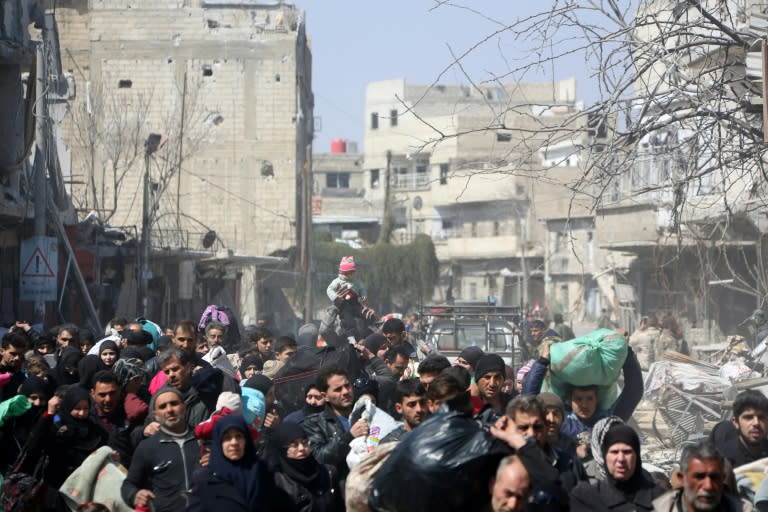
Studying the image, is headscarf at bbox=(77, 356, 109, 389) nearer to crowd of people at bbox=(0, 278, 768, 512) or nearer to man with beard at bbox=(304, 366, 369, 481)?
crowd of people at bbox=(0, 278, 768, 512)

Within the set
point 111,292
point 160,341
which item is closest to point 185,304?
point 111,292

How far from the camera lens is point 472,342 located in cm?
2138

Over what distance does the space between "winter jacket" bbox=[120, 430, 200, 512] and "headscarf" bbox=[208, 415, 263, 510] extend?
2.26 feet

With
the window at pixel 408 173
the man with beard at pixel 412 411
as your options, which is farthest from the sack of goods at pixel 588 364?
the window at pixel 408 173

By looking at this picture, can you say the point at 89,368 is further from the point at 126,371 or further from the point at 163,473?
the point at 163,473

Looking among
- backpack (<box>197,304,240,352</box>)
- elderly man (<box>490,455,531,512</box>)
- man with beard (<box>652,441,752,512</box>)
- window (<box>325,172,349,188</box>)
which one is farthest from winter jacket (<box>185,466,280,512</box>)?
window (<box>325,172,349,188</box>)

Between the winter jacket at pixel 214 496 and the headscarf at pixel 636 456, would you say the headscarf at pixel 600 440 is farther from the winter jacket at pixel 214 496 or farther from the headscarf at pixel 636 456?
the winter jacket at pixel 214 496

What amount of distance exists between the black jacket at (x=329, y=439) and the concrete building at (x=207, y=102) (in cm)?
3775

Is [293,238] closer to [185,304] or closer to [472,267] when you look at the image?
[185,304]

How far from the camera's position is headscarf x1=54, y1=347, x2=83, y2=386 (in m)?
10.0

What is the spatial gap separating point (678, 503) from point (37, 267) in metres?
12.8

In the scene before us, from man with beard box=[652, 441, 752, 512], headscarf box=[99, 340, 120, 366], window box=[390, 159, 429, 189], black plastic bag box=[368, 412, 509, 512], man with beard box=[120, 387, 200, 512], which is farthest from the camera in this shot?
window box=[390, 159, 429, 189]

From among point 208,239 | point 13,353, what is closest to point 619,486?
point 13,353

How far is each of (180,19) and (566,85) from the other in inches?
1523
